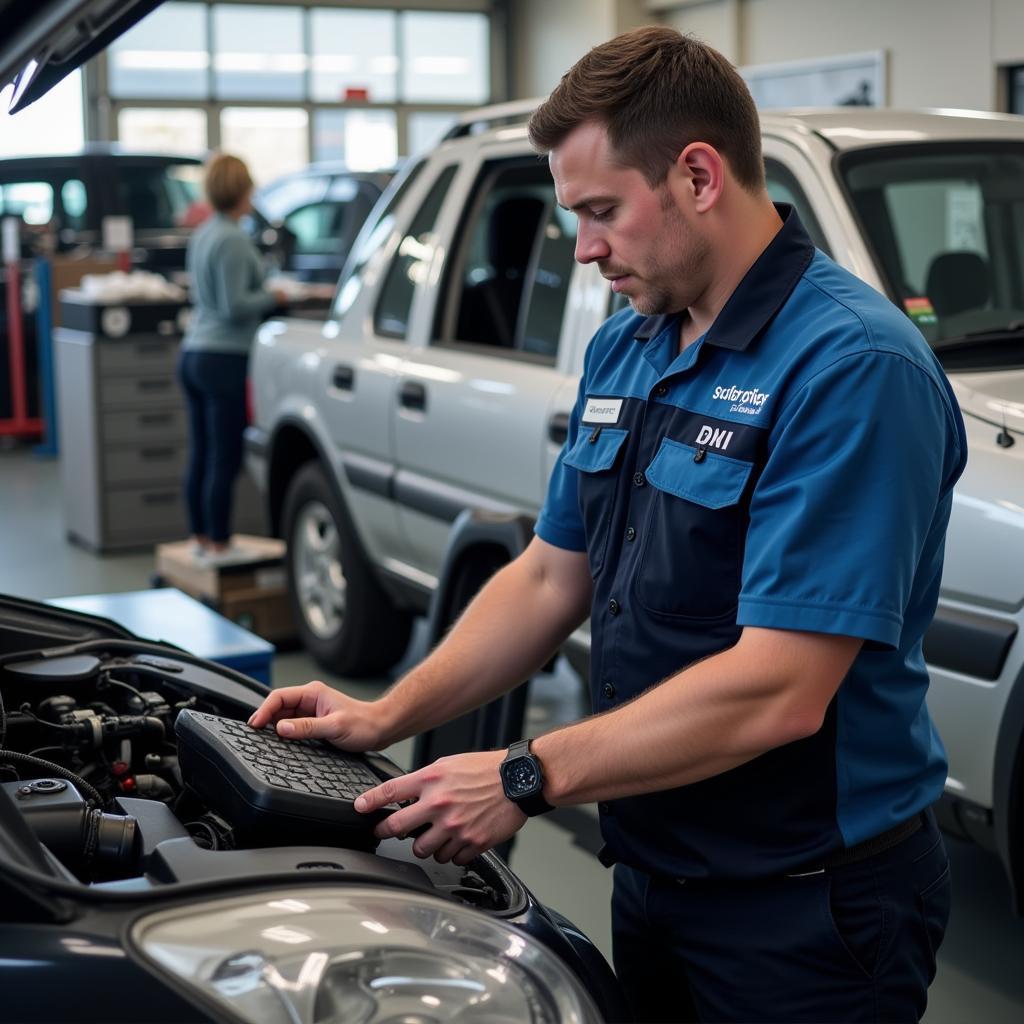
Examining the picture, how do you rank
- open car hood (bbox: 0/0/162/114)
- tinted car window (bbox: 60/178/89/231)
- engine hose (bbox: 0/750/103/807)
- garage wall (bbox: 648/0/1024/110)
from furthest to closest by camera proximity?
1. garage wall (bbox: 648/0/1024/110)
2. tinted car window (bbox: 60/178/89/231)
3. open car hood (bbox: 0/0/162/114)
4. engine hose (bbox: 0/750/103/807)

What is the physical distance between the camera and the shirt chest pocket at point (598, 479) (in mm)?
1815

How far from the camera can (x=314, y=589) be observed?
536cm

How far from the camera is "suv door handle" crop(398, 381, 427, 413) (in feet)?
14.5

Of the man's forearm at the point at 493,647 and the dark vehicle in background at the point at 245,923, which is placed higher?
the man's forearm at the point at 493,647

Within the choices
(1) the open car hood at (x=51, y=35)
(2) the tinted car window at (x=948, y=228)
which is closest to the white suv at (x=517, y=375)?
(2) the tinted car window at (x=948, y=228)

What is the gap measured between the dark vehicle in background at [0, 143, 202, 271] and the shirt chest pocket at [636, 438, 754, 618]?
10.4 m

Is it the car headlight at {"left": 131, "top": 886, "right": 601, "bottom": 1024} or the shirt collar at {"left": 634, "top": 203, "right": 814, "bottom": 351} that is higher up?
the shirt collar at {"left": 634, "top": 203, "right": 814, "bottom": 351}

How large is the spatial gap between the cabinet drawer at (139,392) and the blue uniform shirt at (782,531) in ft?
19.5

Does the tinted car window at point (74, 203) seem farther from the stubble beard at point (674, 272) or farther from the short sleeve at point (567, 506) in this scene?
the stubble beard at point (674, 272)

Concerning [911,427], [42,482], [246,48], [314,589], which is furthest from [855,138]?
[246,48]

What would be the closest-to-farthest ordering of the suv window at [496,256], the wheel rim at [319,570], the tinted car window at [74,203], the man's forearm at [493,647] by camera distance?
the man's forearm at [493,647] < the suv window at [496,256] < the wheel rim at [319,570] < the tinted car window at [74,203]

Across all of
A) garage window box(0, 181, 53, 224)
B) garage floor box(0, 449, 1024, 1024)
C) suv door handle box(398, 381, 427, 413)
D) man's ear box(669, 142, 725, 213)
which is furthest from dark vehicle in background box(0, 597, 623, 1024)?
garage window box(0, 181, 53, 224)

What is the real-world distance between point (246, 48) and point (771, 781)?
16853 millimetres

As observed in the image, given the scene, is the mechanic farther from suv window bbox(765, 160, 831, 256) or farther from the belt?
suv window bbox(765, 160, 831, 256)
